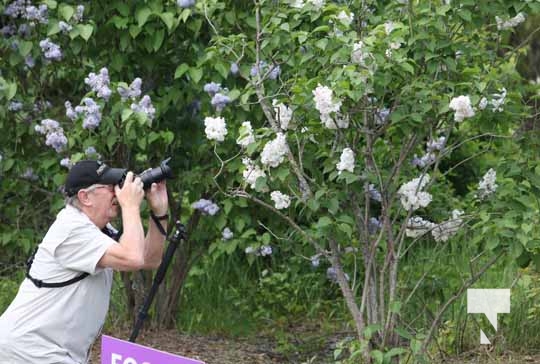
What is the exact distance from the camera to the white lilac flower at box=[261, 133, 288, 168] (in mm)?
4863

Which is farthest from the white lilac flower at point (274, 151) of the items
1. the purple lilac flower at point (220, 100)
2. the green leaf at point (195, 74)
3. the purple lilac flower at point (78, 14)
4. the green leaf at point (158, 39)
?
the purple lilac flower at point (78, 14)

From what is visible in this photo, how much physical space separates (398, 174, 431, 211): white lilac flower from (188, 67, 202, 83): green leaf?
1.24 metres

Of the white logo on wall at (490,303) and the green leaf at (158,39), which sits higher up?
the green leaf at (158,39)

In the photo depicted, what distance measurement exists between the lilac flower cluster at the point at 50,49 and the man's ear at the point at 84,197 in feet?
6.94

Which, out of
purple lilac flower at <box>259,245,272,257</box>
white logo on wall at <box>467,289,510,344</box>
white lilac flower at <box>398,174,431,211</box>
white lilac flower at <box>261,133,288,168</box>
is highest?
white lilac flower at <box>261,133,288,168</box>

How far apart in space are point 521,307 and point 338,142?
155 centimetres

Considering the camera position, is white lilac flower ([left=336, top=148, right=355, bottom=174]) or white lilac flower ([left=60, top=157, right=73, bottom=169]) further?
white lilac flower ([left=60, top=157, right=73, bottom=169])

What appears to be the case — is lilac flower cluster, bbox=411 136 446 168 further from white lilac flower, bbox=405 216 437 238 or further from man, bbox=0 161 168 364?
man, bbox=0 161 168 364

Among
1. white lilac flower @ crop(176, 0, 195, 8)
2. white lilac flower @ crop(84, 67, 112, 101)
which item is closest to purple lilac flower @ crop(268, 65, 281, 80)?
white lilac flower @ crop(176, 0, 195, 8)

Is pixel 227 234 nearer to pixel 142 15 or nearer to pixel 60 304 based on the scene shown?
pixel 142 15

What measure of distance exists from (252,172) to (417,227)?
2.71ft

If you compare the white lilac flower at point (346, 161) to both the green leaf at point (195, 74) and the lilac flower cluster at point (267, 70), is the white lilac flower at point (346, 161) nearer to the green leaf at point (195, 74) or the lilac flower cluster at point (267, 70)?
the lilac flower cluster at point (267, 70)

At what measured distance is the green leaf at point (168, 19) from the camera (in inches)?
223

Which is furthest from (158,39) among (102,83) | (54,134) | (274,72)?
(274,72)
